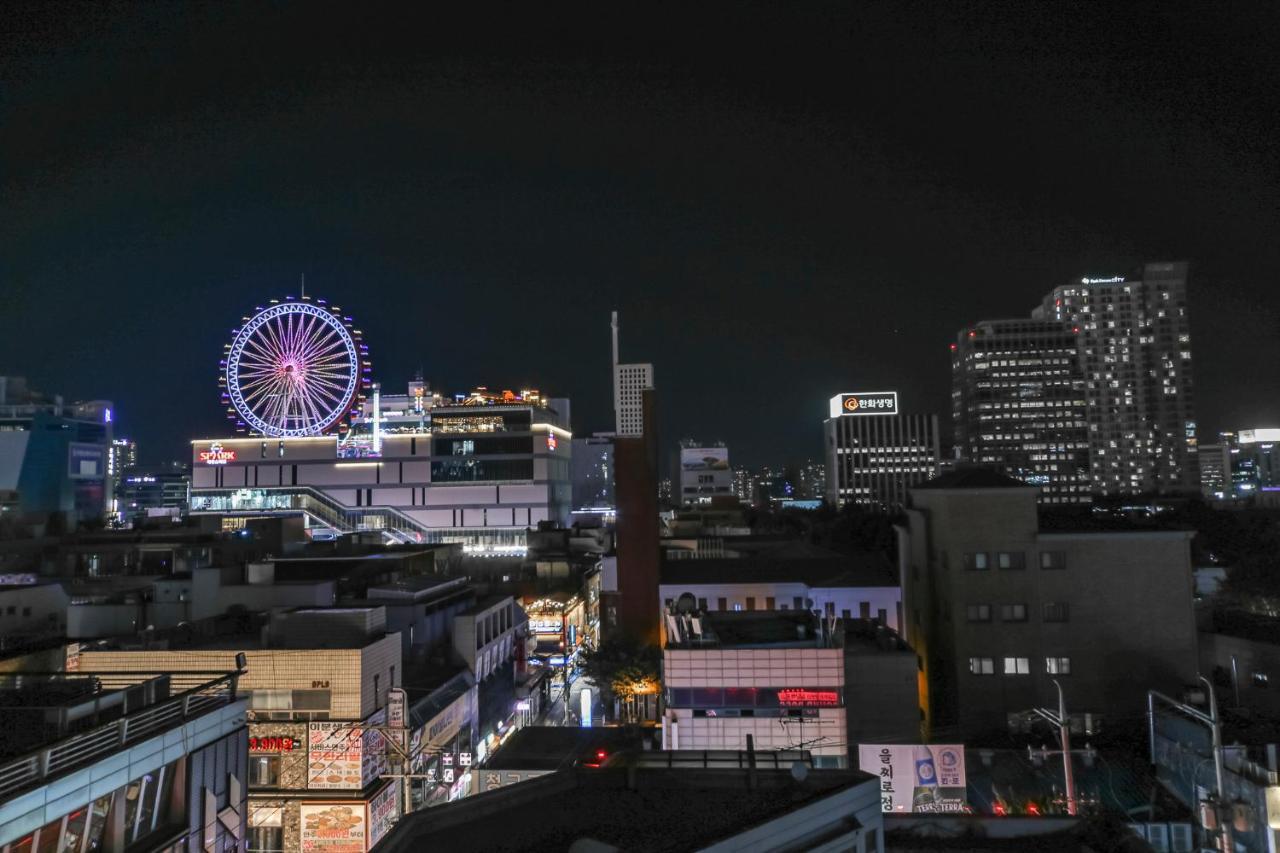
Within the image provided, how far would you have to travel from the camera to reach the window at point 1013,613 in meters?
31.0

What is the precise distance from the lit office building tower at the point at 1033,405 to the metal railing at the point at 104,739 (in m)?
145

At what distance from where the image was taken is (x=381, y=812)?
1989 cm

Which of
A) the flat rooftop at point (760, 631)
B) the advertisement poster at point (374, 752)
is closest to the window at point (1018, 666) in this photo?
the flat rooftop at point (760, 631)

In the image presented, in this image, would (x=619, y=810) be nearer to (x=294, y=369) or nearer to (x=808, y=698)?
(x=808, y=698)

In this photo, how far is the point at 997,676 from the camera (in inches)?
1206

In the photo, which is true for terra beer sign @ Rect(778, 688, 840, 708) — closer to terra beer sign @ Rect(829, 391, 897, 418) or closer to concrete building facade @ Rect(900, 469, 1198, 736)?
concrete building facade @ Rect(900, 469, 1198, 736)

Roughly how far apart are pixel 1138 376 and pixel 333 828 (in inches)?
6370

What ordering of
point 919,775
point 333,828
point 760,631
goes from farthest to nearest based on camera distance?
point 760,631
point 333,828
point 919,775

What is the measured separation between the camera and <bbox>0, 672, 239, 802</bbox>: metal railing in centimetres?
848

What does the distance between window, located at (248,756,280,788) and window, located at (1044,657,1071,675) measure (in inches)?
1096

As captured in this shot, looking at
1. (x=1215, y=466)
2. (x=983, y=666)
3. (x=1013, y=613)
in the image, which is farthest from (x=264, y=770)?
(x=1215, y=466)

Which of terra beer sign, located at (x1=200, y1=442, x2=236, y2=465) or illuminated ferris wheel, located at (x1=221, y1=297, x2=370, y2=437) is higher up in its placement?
illuminated ferris wheel, located at (x1=221, y1=297, x2=370, y2=437)

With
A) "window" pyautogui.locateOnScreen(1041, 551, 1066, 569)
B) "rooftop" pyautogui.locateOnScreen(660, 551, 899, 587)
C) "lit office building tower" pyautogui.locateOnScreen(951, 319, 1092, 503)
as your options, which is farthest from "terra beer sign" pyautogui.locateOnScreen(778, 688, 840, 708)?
"lit office building tower" pyautogui.locateOnScreen(951, 319, 1092, 503)

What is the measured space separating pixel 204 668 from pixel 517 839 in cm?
1749
